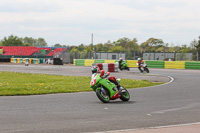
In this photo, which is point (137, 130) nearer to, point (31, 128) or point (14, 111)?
point (31, 128)

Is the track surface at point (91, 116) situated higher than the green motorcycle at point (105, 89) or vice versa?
the green motorcycle at point (105, 89)

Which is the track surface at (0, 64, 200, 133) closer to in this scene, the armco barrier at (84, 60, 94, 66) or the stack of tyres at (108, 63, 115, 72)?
the stack of tyres at (108, 63, 115, 72)

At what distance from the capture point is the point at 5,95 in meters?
13.3

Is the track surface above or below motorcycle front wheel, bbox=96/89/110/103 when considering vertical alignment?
below

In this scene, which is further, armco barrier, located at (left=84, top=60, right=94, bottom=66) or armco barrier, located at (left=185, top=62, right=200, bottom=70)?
armco barrier, located at (left=84, top=60, right=94, bottom=66)

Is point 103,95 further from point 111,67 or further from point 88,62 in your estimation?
point 88,62

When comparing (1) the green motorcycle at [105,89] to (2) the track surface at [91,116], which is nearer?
(2) the track surface at [91,116]

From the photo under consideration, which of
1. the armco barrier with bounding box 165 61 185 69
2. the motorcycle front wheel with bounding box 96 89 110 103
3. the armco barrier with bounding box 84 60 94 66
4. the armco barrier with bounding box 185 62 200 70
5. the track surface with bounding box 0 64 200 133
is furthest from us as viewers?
the armco barrier with bounding box 84 60 94 66

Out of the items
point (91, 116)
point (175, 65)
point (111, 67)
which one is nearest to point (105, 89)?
point (91, 116)

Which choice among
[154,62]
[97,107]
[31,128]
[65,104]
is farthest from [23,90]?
[154,62]

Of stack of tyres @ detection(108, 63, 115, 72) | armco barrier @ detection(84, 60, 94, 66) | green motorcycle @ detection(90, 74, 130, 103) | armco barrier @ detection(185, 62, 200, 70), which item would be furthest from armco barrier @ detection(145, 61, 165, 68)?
green motorcycle @ detection(90, 74, 130, 103)

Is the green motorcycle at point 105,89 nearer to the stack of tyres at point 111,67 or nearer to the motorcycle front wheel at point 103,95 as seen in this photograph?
the motorcycle front wheel at point 103,95

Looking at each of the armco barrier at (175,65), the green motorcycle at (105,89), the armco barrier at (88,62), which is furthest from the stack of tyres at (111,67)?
the green motorcycle at (105,89)

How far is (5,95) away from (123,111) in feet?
19.2
